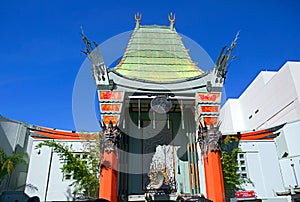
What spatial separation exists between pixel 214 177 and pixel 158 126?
5.36m

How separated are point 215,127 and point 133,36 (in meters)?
9.83

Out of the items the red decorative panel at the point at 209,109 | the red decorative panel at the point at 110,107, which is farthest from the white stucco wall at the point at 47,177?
the red decorative panel at the point at 209,109

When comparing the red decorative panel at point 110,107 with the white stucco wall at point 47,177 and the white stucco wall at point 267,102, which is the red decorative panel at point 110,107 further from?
the white stucco wall at point 267,102

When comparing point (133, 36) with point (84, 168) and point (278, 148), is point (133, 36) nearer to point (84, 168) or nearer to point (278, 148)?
point (84, 168)

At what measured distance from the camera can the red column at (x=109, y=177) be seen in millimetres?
11555

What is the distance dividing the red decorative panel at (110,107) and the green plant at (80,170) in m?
2.64

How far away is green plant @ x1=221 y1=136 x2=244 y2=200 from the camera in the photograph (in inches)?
534

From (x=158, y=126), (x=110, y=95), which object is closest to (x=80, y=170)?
(x=110, y=95)

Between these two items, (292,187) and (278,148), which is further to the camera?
(278,148)

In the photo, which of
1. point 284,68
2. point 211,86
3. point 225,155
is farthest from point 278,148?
point 284,68

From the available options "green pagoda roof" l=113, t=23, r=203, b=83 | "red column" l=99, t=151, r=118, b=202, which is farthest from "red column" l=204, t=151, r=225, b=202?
"green pagoda roof" l=113, t=23, r=203, b=83

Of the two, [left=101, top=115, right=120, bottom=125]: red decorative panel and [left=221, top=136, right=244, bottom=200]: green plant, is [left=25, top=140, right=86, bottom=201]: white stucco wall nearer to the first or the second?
[left=101, top=115, right=120, bottom=125]: red decorative panel

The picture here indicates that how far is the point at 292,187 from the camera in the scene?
43.2ft

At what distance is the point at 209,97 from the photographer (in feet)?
45.4
